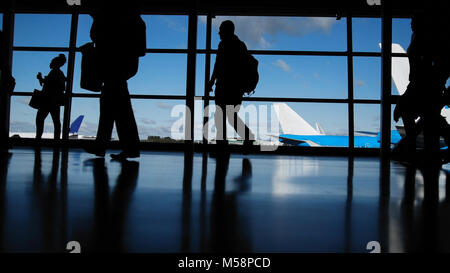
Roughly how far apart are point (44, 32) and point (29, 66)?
74cm

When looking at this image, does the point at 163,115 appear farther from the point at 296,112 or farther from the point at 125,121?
the point at 125,121

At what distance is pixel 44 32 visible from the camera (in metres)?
6.28

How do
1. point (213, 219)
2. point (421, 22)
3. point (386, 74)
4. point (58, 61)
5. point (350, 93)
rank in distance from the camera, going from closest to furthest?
1. point (213, 219)
2. point (421, 22)
3. point (58, 61)
4. point (386, 74)
5. point (350, 93)

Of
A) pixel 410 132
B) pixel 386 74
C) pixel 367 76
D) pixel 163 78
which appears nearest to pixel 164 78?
pixel 163 78

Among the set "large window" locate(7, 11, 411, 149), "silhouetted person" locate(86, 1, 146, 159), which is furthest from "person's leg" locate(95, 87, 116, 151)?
"large window" locate(7, 11, 411, 149)

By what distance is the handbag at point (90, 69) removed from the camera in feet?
9.55

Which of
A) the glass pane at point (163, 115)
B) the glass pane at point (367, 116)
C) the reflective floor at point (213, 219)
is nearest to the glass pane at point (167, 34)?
the glass pane at point (163, 115)

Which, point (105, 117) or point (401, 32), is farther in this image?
point (401, 32)

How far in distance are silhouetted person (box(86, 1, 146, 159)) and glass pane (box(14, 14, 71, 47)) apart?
4.07m

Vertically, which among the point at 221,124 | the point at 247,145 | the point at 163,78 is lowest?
the point at 247,145

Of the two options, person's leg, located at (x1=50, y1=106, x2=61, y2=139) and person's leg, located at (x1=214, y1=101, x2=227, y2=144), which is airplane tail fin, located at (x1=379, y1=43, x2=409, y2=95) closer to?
person's leg, located at (x1=214, y1=101, x2=227, y2=144)

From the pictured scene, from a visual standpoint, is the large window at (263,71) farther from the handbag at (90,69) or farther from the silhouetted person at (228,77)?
the handbag at (90,69)
